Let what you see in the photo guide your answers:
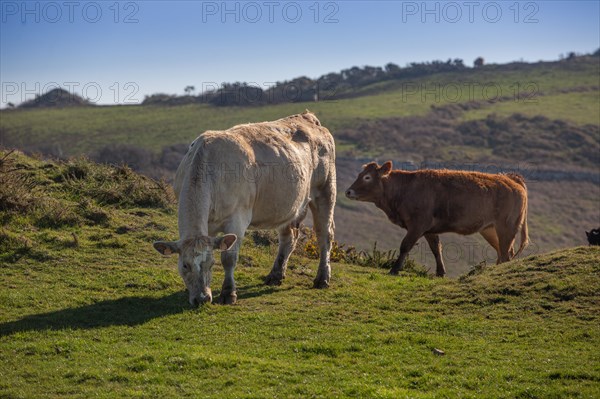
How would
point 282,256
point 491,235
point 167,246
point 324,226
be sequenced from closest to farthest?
1. point 167,246
2. point 282,256
3. point 324,226
4. point 491,235


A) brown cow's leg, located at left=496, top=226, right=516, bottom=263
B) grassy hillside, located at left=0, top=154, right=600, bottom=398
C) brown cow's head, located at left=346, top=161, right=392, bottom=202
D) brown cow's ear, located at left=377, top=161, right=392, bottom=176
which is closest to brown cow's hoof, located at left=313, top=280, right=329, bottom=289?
grassy hillside, located at left=0, top=154, right=600, bottom=398

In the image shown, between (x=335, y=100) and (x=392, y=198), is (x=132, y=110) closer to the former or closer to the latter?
(x=335, y=100)

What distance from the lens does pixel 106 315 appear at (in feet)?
36.8

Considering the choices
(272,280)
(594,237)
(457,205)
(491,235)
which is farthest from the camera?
(491,235)

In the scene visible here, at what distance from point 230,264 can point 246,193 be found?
45.7 inches

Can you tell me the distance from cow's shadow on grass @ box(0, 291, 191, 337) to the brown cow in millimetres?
5985

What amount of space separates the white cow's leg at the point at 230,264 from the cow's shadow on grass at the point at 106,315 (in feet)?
2.06

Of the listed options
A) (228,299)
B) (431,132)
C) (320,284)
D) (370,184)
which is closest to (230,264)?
(228,299)

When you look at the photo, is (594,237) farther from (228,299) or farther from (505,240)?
(228,299)

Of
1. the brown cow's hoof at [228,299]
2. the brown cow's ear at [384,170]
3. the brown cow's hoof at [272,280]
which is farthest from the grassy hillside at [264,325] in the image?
the brown cow's ear at [384,170]

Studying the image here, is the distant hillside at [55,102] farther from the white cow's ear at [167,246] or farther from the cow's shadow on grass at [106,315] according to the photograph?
the white cow's ear at [167,246]

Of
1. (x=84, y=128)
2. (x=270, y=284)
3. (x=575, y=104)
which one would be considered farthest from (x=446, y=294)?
(x=575, y=104)

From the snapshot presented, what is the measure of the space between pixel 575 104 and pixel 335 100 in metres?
27.3

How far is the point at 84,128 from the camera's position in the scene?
74250mm
